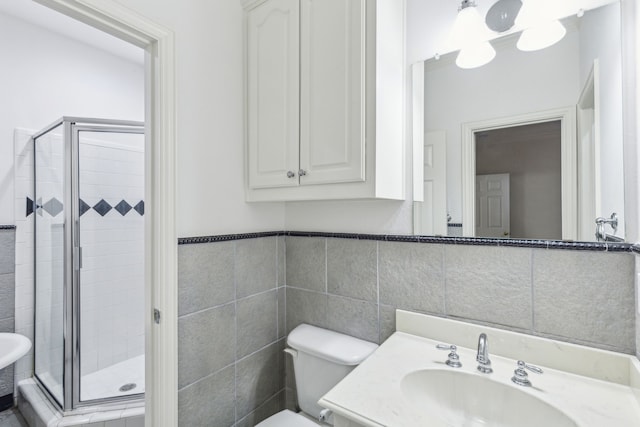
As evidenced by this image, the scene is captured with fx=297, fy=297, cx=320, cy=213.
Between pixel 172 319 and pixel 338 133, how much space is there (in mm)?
918

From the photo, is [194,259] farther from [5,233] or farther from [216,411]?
[5,233]

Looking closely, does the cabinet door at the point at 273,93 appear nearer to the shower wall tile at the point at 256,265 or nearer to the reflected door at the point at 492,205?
the shower wall tile at the point at 256,265

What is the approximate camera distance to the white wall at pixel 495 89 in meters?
0.94

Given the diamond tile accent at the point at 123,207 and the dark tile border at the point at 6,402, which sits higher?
the diamond tile accent at the point at 123,207

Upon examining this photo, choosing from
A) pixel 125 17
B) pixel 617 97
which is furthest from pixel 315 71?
pixel 617 97

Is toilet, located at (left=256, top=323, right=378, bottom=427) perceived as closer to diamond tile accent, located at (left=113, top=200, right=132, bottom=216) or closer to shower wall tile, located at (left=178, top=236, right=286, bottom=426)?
shower wall tile, located at (left=178, top=236, right=286, bottom=426)

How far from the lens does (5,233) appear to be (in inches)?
74.4

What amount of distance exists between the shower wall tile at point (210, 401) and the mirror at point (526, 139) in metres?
1.06

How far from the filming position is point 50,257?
1.93 m

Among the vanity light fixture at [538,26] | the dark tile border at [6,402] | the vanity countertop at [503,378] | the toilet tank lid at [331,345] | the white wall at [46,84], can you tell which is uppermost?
the white wall at [46,84]

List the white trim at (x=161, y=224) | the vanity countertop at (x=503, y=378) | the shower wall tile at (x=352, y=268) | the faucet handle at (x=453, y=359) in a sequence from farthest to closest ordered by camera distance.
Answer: the shower wall tile at (x=352, y=268) < the white trim at (x=161, y=224) < the faucet handle at (x=453, y=359) < the vanity countertop at (x=503, y=378)

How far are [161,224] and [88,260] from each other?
1.31 m

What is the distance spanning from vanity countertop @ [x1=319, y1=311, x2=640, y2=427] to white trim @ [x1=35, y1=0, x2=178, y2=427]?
25.8 inches

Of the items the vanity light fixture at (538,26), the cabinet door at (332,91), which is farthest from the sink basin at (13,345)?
the vanity light fixture at (538,26)
